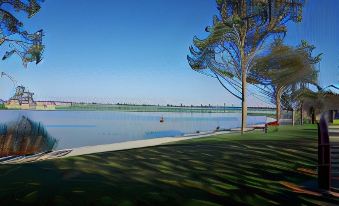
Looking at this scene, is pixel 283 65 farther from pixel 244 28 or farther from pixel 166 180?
pixel 166 180

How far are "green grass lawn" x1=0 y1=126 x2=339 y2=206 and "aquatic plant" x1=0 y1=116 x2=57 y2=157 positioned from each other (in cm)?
726

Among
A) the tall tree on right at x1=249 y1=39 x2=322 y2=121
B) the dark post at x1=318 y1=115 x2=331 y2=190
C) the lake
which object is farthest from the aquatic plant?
the tall tree on right at x1=249 y1=39 x2=322 y2=121

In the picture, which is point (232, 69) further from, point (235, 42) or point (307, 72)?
point (307, 72)

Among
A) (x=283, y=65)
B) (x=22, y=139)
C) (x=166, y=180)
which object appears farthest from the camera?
(x=283, y=65)

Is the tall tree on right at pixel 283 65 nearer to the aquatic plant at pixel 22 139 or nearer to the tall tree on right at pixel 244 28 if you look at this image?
the tall tree on right at pixel 244 28

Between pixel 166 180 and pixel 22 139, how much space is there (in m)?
12.6

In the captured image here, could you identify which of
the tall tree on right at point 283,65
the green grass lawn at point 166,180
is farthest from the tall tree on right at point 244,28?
the green grass lawn at point 166,180

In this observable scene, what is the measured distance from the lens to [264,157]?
1365cm

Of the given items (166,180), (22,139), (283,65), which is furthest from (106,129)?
(166,180)

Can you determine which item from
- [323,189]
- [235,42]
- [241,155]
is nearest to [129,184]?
[323,189]

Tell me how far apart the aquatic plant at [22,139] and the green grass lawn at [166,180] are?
23.8ft

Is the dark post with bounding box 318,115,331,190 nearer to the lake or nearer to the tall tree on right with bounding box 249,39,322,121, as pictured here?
the lake

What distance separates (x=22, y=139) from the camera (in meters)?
20.2

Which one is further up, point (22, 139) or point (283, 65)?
point (283, 65)
